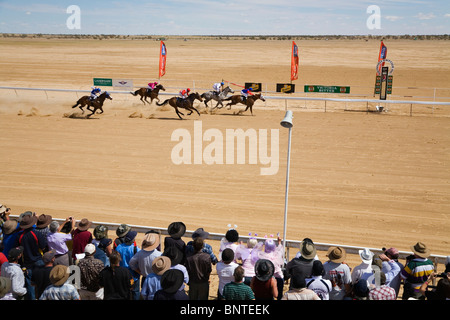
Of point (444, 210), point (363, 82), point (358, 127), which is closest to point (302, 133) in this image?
point (358, 127)

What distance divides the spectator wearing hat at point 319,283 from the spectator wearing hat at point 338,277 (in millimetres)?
278

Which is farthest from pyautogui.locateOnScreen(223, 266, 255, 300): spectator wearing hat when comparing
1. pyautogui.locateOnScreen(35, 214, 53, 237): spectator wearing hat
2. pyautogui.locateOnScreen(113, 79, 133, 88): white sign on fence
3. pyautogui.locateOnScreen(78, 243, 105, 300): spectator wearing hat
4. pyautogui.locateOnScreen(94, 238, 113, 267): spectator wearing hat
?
pyautogui.locateOnScreen(113, 79, 133, 88): white sign on fence

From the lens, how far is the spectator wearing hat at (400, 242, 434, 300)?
5023 mm

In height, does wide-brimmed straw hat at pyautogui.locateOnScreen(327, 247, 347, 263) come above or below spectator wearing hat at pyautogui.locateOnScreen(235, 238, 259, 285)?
above

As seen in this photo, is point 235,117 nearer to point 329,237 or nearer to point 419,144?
point 419,144

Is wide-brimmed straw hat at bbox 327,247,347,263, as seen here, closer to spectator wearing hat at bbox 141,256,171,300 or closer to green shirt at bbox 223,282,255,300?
green shirt at bbox 223,282,255,300

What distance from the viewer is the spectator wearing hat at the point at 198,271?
5.08 metres

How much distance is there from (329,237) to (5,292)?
578cm

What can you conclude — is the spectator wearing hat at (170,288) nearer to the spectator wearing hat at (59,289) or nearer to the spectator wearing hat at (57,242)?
the spectator wearing hat at (59,289)

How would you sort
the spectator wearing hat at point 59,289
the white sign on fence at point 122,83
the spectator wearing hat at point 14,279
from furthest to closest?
1. the white sign on fence at point 122,83
2. the spectator wearing hat at point 14,279
3. the spectator wearing hat at point 59,289

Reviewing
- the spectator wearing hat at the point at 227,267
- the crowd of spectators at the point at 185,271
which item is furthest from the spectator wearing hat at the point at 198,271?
the spectator wearing hat at the point at 227,267

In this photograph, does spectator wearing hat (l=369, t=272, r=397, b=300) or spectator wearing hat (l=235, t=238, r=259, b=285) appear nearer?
spectator wearing hat (l=369, t=272, r=397, b=300)

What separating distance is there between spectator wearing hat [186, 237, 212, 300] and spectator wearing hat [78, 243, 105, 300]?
3.43ft

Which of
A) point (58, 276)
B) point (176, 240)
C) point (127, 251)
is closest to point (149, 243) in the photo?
point (176, 240)
